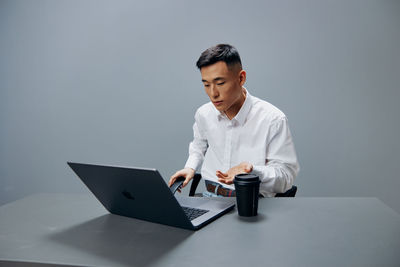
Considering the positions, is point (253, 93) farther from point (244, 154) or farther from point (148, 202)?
point (148, 202)

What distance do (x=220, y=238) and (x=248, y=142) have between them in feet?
3.13

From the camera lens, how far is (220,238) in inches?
32.7

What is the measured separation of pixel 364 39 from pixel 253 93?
886mm

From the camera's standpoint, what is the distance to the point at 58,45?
2.69 meters

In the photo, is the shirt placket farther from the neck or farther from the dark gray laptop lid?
the dark gray laptop lid

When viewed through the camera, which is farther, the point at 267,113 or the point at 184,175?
the point at 267,113

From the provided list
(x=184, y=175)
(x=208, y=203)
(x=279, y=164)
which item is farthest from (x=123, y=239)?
(x=279, y=164)

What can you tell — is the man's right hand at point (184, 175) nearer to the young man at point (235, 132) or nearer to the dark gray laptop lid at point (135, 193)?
the young man at point (235, 132)

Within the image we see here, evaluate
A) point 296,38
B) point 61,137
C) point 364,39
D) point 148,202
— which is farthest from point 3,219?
point 364,39

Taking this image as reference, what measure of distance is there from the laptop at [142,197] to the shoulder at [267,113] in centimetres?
71

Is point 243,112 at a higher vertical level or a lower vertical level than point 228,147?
higher

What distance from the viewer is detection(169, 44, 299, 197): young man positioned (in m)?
1.56

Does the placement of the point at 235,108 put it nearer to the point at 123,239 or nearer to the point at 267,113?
the point at 267,113

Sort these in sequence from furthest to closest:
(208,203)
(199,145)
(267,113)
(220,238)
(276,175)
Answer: (199,145)
(267,113)
(276,175)
(208,203)
(220,238)
